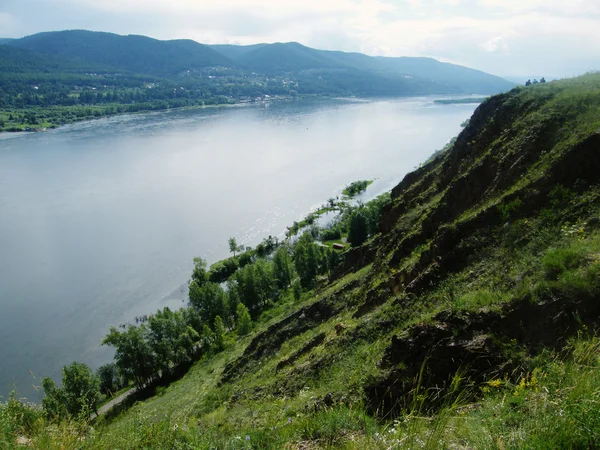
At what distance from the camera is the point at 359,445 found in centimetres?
551

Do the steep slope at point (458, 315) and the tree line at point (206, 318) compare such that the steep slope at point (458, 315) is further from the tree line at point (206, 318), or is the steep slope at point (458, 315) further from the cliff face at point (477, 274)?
the tree line at point (206, 318)

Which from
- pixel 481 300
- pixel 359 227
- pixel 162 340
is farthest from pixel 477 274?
pixel 359 227

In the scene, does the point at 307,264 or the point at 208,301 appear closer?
the point at 208,301

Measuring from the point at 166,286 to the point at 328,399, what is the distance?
57426 mm

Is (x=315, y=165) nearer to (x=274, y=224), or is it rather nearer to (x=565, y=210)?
(x=274, y=224)

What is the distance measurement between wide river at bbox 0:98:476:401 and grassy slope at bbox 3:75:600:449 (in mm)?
17692

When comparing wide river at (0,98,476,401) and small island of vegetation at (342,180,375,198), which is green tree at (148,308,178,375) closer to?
wide river at (0,98,476,401)

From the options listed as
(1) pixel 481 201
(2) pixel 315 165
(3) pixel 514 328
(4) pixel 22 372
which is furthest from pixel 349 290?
(2) pixel 315 165

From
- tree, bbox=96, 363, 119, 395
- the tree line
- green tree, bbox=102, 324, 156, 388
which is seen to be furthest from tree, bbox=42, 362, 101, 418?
tree, bbox=96, 363, 119, 395

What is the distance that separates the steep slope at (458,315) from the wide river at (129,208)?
17484 millimetres

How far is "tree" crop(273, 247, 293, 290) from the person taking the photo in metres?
65.5

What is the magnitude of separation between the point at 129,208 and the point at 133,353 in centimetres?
5851

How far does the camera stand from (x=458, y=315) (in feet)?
38.7

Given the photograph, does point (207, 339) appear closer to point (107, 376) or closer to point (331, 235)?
point (107, 376)
